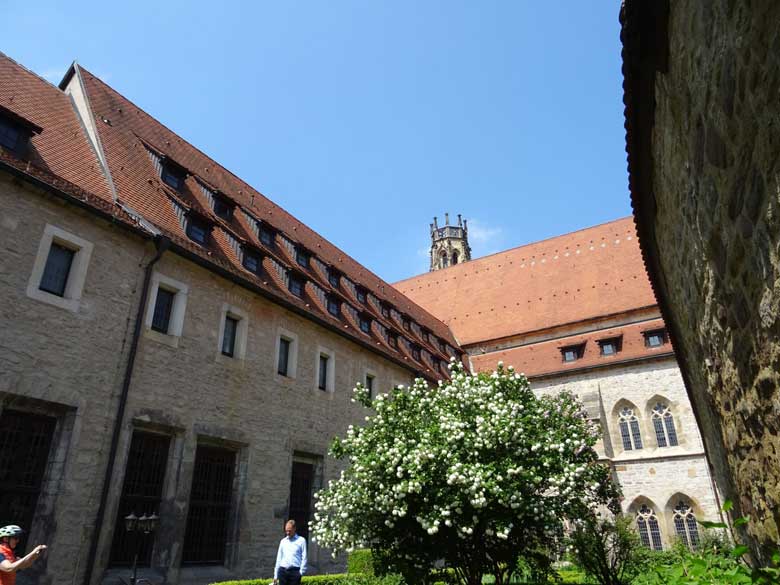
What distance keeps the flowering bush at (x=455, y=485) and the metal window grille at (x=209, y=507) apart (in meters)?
2.59

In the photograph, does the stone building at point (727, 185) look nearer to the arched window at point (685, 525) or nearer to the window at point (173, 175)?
the window at point (173, 175)

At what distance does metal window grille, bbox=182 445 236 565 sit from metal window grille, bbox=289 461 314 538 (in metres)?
2.26

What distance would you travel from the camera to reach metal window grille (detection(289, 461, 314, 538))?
1415 cm

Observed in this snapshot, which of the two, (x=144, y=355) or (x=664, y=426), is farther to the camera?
(x=664, y=426)

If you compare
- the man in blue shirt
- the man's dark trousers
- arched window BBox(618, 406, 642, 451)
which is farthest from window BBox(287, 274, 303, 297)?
arched window BBox(618, 406, 642, 451)

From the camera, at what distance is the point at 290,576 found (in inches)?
333

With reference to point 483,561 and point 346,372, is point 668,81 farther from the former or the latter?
point 346,372

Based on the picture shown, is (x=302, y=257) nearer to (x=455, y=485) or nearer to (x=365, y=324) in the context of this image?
(x=365, y=324)

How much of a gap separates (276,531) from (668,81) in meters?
12.5

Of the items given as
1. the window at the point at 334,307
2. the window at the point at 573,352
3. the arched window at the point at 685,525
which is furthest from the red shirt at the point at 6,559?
the window at the point at 573,352

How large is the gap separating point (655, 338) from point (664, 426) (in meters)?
3.96

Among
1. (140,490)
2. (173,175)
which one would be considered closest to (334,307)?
(173,175)

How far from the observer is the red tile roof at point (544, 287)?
28523 millimetres

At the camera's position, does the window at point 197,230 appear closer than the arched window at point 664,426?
Yes
